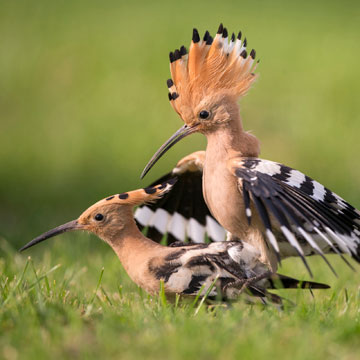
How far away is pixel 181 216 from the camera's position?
375cm

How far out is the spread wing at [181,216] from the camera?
3717 mm

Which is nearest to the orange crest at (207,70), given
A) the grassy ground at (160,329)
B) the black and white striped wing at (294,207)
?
the black and white striped wing at (294,207)

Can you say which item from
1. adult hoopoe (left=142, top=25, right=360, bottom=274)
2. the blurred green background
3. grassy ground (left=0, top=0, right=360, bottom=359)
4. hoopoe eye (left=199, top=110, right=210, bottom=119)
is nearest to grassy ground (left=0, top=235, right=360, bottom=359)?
grassy ground (left=0, top=0, right=360, bottom=359)

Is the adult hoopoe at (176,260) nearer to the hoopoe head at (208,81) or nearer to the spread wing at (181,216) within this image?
the hoopoe head at (208,81)

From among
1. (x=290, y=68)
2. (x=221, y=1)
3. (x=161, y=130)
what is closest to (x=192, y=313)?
(x=161, y=130)

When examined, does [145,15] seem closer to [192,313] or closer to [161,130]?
[161,130]

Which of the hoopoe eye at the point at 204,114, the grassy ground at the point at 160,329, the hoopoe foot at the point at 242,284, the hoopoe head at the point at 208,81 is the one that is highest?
the hoopoe head at the point at 208,81

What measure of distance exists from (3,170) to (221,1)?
28.6 feet

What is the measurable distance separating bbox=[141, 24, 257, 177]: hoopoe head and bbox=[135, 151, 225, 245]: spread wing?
529mm

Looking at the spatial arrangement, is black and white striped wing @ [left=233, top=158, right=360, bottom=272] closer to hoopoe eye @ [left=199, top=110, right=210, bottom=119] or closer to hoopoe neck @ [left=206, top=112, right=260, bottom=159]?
hoopoe neck @ [left=206, top=112, right=260, bottom=159]

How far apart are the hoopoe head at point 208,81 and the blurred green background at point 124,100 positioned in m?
2.09

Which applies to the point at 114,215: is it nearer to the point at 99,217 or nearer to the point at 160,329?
the point at 99,217

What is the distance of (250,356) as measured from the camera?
2.20m

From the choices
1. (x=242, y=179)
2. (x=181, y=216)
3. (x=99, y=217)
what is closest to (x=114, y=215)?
(x=99, y=217)
